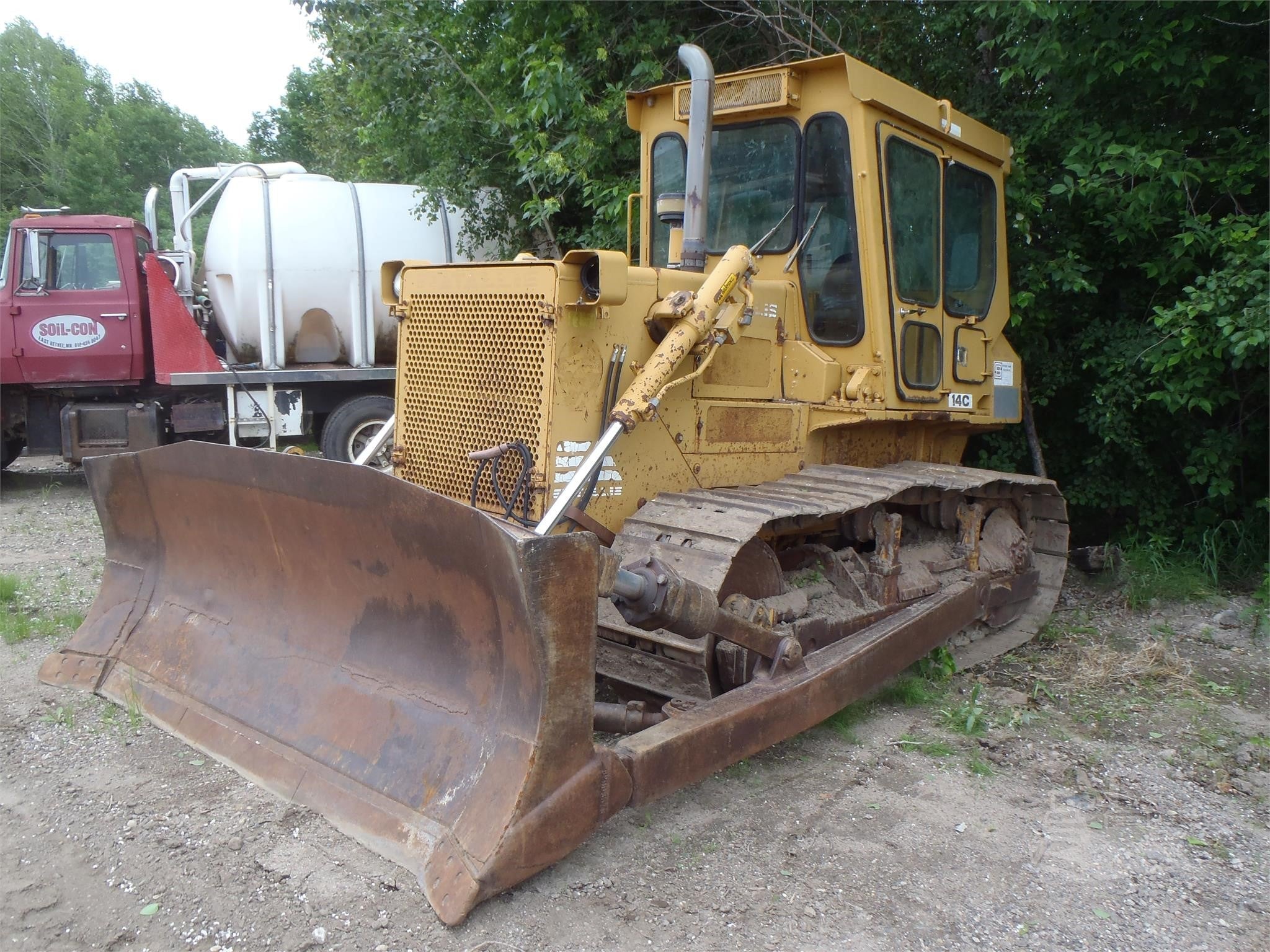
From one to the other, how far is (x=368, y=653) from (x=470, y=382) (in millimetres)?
1141

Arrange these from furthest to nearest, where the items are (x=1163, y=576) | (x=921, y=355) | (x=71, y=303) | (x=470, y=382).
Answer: (x=71, y=303)
(x=1163, y=576)
(x=921, y=355)
(x=470, y=382)

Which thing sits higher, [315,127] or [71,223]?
[315,127]

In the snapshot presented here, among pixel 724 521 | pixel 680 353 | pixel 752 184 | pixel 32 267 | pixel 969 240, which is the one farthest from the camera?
pixel 32 267

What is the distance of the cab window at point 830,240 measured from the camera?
4.46 meters

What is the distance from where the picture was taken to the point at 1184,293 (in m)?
6.47

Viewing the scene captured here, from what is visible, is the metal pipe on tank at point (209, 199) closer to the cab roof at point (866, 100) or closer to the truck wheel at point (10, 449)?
the truck wheel at point (10, 449)

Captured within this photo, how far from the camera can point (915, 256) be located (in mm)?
4875

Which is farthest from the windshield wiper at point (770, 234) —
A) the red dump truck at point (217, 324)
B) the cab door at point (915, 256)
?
the red dump truck at point (217, 324)

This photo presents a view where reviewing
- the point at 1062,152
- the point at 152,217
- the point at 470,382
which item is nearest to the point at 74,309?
the point at 152,217

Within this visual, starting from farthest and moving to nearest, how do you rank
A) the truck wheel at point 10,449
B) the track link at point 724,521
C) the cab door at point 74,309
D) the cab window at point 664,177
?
the truck wheel at point 10,449 < the cab door at point 74,309 < the cab window at point 664,177 < the track link at point 724,521

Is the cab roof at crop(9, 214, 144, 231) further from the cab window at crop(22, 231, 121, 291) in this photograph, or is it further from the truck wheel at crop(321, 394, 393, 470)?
the truck wheel at crop(321, 394, 393, 470)

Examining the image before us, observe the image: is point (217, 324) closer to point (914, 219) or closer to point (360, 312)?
point (360, 312)

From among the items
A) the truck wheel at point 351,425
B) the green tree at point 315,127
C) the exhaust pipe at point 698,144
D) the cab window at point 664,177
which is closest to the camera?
the exhaust pipe at point 698,144

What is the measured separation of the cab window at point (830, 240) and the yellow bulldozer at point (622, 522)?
0.01m
